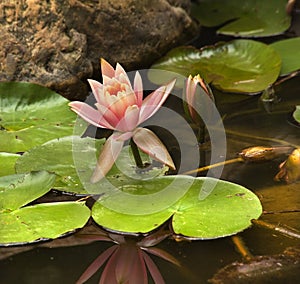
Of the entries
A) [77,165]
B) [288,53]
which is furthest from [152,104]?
[288,53]

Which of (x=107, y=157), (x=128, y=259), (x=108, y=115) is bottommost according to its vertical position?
(x=128, y=259)

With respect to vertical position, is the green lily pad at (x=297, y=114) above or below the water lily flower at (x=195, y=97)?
below

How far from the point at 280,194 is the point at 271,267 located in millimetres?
272

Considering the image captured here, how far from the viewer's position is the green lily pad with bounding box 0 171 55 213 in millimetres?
1494

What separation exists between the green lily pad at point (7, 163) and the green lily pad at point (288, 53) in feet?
3.00

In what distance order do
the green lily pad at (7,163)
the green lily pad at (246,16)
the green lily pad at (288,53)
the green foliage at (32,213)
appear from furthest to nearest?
the green lily pad at (246,16) < the green lily pad at (288,53) < the green lily pad at (7,163) < the green foliage at (32,213)

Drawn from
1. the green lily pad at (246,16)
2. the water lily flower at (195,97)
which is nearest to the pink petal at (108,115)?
the water lily flower at (195,97)

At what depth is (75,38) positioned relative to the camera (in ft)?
6.91

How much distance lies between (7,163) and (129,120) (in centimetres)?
35

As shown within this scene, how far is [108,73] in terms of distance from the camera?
62.9 inches

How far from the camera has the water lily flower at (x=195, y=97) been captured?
5.43ft

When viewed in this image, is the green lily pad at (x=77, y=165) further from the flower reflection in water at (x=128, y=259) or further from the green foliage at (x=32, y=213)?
the flower reflection in water at (x=128, y=259)

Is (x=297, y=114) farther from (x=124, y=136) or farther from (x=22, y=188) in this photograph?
(x=22, y=188)

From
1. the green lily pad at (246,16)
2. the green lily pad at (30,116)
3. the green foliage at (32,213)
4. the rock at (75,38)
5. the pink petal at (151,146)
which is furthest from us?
the green lily pad at (246,16)
